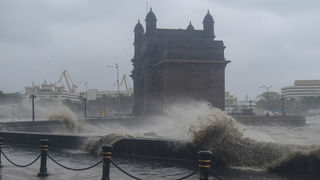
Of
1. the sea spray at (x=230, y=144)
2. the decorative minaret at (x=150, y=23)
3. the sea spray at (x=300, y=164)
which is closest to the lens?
the sea spray at (x=300, y=164)

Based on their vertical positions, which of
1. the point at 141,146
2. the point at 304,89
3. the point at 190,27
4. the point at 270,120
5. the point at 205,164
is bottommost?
the point at 270,120

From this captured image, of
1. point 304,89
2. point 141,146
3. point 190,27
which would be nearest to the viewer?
point 141,146

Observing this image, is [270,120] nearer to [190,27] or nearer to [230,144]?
[190,27]

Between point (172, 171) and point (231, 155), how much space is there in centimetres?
203

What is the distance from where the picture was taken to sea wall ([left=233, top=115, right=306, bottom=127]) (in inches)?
2179

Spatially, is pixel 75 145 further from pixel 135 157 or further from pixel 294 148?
pixel 294 148

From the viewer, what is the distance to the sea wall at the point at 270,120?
2179 inches

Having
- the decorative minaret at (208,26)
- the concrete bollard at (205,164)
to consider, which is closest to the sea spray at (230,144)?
the concrete bollard at (205,164)

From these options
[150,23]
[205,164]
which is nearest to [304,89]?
[150,23]

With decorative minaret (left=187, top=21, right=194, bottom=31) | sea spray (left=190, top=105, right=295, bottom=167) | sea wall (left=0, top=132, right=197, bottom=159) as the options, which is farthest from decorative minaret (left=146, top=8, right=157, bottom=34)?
sea spray (left=190, top=105, right=295, bottom=167)

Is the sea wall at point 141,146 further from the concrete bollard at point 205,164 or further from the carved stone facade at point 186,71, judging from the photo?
the carved stone facade at point 186,71

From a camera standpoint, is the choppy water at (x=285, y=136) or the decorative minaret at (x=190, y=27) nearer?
the choppy water at (x=285, y=136)

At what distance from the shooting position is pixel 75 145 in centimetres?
1697

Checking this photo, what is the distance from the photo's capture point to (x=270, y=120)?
5825 centimetres
